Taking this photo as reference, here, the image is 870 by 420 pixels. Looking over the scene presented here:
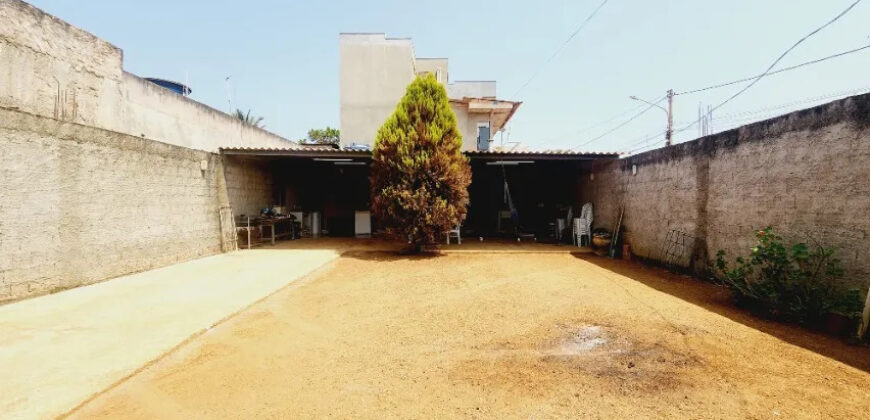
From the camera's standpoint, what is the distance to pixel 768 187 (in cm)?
471

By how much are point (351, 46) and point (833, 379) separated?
53.0ft

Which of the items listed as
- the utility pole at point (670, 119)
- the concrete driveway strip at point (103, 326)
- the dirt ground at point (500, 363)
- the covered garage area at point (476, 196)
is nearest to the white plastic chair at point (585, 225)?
the covered garage area at point (476, 196)

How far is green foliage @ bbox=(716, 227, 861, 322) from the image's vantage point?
12.0ft

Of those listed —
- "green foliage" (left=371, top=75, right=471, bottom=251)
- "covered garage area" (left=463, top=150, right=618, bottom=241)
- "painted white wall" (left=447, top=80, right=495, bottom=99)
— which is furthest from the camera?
"painted white wall" (left=447, top=80, right=495, bottom=99)

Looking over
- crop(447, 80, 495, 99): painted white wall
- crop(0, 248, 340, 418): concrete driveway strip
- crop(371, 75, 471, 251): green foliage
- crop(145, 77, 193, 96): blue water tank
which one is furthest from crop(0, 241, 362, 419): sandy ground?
crop(447, 80, 495, 99): painted white wall

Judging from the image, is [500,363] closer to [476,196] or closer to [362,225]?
[362,225]

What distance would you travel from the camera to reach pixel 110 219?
5668 millimetres

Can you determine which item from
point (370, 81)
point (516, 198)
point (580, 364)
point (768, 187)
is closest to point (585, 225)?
point (516, 198)

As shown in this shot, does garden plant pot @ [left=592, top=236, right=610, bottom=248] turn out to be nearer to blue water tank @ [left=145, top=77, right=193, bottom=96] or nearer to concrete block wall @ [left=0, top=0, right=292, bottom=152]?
concrete block wall @ [left=0, top=0, right=292, bottom=152]

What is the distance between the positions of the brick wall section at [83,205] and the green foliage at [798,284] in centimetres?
908

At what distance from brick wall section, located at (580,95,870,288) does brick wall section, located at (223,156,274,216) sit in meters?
10.1

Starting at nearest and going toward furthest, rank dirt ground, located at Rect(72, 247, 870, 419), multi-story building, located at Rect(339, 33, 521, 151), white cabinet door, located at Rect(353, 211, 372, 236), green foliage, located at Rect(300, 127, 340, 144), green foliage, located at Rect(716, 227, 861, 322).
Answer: dirt ground, located at Rect(72, 247, 870, 419) < green foliage, located at Rect(716, 227, 861, 322) < white cabinet door, located at Rect(353, 211, 372, 236) < multi-story building, located at Rect(339, 33, 521, 151) < green foliage, located at Rect(300, 127, 340, 144)

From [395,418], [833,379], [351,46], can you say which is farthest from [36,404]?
[351,46]

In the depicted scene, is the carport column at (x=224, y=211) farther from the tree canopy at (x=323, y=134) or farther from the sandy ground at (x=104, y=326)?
the tree canopy at (x=323, y=134)
